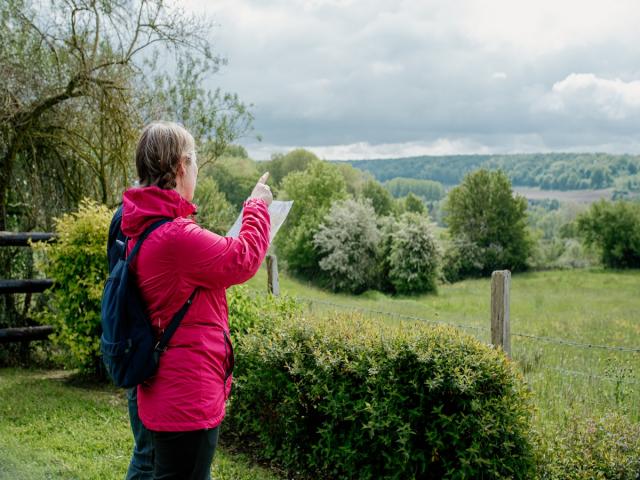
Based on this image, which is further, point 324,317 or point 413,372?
point 324,317

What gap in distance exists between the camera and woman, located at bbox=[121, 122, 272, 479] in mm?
2438

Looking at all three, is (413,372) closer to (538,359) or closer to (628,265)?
(538,359)

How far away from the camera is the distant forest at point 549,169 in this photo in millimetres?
145875

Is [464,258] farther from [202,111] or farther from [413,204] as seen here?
[202,111]

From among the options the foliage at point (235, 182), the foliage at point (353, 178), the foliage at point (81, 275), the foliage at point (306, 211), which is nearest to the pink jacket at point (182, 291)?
the foliage at point (81, 275)

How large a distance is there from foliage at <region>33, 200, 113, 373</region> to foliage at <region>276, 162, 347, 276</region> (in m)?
35.8

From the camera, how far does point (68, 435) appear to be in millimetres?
5695

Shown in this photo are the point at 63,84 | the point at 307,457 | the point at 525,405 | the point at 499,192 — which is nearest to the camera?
the point at 525,405

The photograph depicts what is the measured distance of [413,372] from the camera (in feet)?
14.7

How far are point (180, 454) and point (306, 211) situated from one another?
4933 centimetres

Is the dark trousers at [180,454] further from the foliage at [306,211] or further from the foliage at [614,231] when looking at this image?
the foliage at [614,231]

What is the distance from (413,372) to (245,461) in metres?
1.94

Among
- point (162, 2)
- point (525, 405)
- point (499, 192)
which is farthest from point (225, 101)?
point (499, 192)

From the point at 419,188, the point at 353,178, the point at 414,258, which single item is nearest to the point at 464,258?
the point at 414,258
